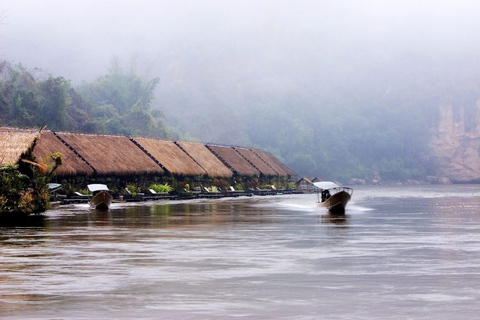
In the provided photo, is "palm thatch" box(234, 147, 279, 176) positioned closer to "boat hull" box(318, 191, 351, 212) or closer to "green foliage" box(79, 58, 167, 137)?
"green foliage" box(79, 58, 167, 137)

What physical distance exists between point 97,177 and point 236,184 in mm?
25865

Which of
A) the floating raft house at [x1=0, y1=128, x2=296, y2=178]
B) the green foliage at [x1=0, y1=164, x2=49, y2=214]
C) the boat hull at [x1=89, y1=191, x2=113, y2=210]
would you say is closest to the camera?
the green foliage at [x1=0, y1=164, x2=49, y2=214]

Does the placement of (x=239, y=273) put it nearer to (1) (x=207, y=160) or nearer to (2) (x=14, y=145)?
(2) (x=14, y=145)

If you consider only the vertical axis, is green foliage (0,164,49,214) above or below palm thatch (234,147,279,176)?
below

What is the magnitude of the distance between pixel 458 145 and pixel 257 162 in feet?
311

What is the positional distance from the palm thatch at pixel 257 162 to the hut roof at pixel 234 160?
1604 millimetres

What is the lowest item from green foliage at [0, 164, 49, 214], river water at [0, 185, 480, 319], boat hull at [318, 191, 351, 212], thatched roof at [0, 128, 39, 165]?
river water at [0, 185, 480, 319]

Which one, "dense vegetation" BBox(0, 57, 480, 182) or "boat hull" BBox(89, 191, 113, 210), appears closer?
"boat hull" BBox(89, 191, 113, 210)

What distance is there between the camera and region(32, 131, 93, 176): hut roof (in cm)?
5051

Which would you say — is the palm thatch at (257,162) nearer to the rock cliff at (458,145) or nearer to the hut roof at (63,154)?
the hut roof at (63,154)

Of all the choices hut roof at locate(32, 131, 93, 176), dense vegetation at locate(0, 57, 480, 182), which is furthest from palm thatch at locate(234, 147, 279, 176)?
dense vegetation at locate(0, 57, 480, 182)

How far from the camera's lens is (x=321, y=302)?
11.2 m

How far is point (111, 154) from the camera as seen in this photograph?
193ft

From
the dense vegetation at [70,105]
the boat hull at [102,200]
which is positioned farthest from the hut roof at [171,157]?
the boat hull at [102,200]
